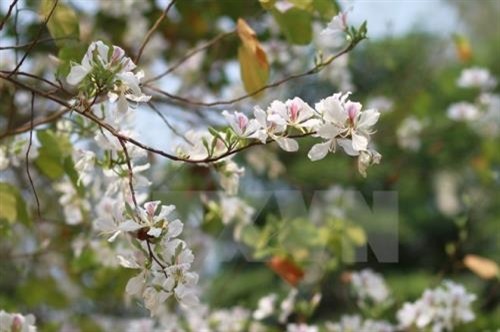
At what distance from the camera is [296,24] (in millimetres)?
1127

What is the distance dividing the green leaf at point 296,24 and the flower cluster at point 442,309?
47 cm

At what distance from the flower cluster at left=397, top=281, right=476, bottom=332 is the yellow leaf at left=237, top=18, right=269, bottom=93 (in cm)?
48

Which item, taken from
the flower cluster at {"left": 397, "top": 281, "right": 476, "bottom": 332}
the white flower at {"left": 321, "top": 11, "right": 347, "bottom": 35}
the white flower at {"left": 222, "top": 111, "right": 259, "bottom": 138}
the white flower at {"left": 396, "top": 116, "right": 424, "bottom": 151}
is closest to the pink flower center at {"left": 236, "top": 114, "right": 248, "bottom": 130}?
the white flower at {"left": 222, "top": 111, "right": 259, "bottom": 138}

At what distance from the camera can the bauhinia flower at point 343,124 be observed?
2.30 ft

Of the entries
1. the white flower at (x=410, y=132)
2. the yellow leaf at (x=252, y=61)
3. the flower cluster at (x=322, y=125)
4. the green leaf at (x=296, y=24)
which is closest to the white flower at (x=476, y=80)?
the white flower at (x=410, y=132)

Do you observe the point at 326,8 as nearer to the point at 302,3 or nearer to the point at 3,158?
the point at 302,3

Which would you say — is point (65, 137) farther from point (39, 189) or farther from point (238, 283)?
point (238, 283)

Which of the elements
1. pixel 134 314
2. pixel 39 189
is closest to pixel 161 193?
pixel 39 189

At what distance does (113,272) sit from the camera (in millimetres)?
1465

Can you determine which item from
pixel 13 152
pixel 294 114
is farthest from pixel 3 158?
pixel 294 114

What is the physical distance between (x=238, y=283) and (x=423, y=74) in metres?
3.24

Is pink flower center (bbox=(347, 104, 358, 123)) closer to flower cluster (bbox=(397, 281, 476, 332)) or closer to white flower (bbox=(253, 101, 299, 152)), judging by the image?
white flower (bbox=(253, 101, 299, 152))

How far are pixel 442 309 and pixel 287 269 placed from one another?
0.30m

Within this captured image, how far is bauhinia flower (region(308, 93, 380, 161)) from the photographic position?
0.70m
